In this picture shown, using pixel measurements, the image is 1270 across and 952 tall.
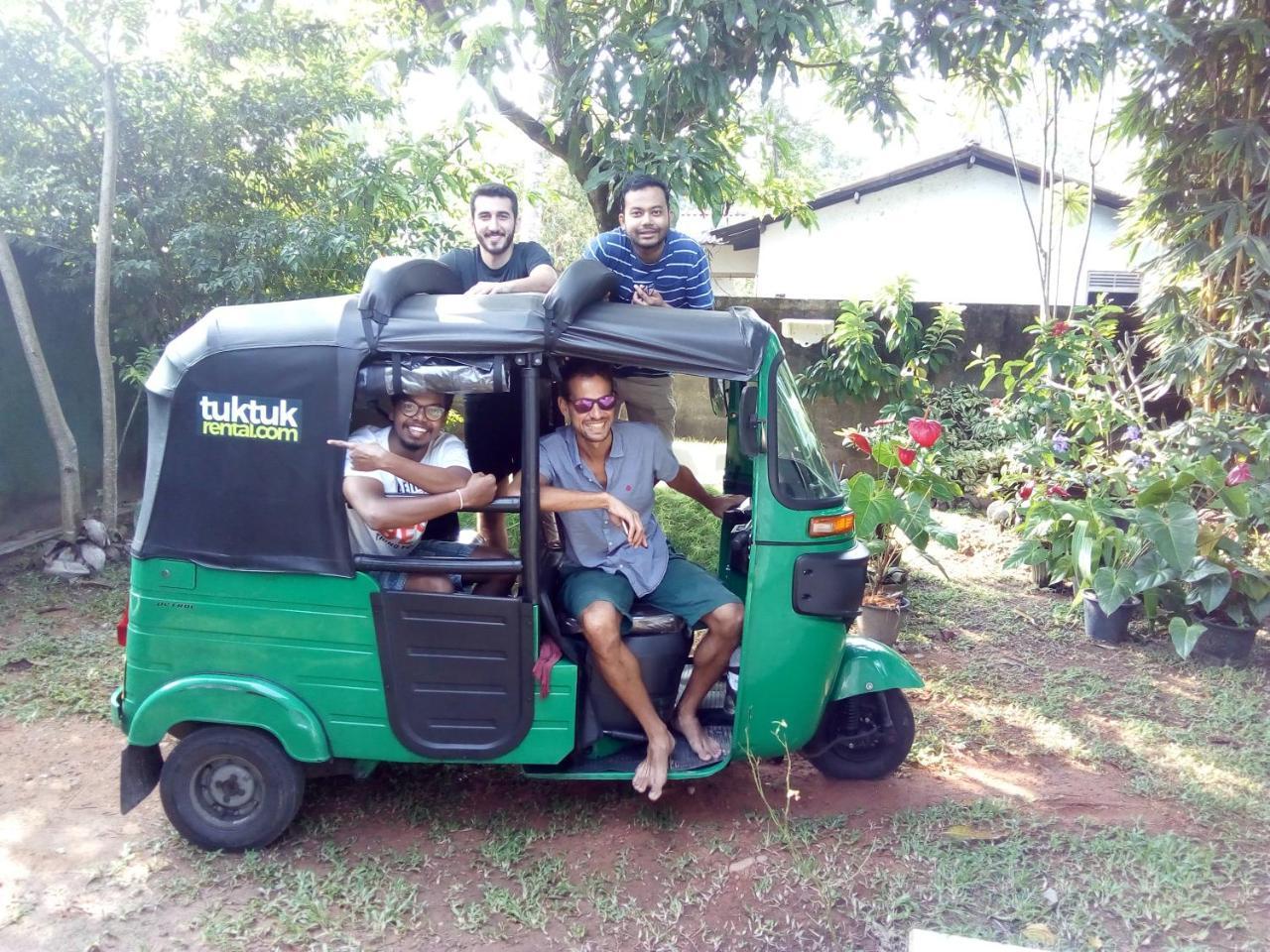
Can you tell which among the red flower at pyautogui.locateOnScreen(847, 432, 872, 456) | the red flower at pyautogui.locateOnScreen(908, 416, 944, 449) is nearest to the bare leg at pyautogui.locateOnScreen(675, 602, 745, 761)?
the red flower at pyautogui.locateOnScreen(908, 416, 944, 449)

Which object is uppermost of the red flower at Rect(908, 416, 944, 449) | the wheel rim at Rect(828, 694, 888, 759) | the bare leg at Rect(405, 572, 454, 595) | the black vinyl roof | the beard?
the beard

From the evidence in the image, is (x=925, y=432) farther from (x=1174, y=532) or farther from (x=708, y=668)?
(x=708, y=668)

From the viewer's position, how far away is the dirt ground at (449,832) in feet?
10.1

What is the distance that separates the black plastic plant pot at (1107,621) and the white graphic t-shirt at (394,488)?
3966 millimetres

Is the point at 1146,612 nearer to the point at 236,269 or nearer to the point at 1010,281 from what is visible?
the point at 236,269

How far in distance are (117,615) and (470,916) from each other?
3.79m

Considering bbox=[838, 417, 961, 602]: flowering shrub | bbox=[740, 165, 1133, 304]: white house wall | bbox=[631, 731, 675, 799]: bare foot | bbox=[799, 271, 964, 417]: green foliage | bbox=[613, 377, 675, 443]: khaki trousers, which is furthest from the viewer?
bbox=[740, 165, 1133, 304]: white house wall

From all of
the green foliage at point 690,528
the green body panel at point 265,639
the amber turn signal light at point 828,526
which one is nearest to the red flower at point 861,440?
the green foliage at point 690,528

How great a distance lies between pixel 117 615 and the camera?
5863 millimetres

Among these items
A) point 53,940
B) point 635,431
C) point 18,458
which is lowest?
point 53,940

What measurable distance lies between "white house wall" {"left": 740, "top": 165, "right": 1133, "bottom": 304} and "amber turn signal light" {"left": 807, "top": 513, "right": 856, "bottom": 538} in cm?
1099

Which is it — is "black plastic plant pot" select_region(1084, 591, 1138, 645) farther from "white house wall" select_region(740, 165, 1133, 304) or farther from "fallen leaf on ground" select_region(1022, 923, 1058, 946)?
"white house wall" select_region(740, 165, 1133, 304)

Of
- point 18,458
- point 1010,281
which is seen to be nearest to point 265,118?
point 18,458

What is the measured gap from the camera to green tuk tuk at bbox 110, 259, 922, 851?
326 cm
